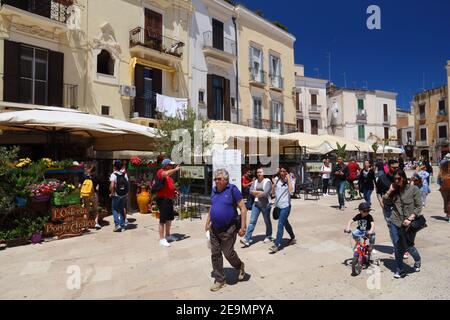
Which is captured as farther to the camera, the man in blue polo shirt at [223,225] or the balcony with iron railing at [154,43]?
the balcony with iron railing at [154,43]

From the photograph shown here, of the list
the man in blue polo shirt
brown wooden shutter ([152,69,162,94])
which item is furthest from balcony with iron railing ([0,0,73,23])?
the man in blue polo shirt

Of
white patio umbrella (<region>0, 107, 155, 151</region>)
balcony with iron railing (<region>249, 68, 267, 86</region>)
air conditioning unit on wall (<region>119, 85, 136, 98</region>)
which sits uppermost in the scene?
balcony with iron railing (<region>249, 68, 267, 86</region>)

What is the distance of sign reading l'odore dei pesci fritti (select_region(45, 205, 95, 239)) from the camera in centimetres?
676

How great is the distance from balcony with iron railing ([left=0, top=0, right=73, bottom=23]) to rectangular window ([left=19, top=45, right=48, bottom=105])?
1397 millimetres

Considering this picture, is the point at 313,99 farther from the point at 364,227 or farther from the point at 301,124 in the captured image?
the point at 364,227

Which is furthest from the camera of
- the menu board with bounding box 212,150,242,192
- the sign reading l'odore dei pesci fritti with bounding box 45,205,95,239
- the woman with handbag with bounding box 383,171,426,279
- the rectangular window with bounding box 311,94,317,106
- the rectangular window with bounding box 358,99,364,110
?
the rectangular window with bounding box 358,99,364,110

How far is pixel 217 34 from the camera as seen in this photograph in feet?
62.4

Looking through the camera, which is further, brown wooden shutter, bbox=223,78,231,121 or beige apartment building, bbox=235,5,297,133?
beige apartment building, bbox=235,5,297,133

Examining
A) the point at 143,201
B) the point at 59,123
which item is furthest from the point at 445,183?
the point at 59,123

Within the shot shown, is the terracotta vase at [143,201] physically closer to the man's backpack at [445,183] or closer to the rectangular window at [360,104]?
the man's backpack at [445,183]

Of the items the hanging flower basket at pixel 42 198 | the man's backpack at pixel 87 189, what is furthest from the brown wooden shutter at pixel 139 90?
the hanging flower basket at pixel 42 198

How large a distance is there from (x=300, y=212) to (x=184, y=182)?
357 centimetres

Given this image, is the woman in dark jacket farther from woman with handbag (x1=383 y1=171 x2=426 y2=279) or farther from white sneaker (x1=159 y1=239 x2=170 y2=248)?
white sneaker (x1=159 y1=239 x2=170 y2=248)

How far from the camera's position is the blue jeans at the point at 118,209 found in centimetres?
740
